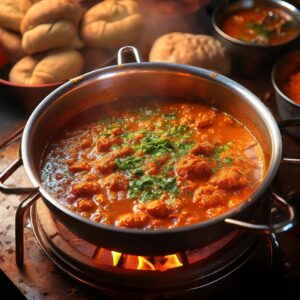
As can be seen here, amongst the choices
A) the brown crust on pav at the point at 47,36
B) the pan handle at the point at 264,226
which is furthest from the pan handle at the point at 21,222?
the brown crust on pav at the point at 47,36

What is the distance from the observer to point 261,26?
3.35 metres

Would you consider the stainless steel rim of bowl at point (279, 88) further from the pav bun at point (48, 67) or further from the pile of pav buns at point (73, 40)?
the pav bun at point (48, 67)

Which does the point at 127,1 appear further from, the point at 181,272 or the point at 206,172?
the point at 181,272

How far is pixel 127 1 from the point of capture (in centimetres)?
309

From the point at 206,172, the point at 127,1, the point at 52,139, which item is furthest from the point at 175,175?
the point at 127,1

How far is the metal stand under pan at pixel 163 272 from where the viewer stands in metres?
1.82

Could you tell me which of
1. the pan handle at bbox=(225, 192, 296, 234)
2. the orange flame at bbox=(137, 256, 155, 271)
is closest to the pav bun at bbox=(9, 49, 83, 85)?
the orange flame at bbox=(137, 256, 155, 271)

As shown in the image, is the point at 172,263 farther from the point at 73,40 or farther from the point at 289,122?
the point at 73,40

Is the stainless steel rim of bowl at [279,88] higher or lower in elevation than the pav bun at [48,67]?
lower

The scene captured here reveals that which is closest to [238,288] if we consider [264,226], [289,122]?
[264,226]

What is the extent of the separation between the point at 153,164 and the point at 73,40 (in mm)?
1333

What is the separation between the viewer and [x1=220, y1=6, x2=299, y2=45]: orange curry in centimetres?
326

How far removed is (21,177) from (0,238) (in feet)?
1.39

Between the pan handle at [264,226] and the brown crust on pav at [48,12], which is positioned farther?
the brown crust on pav at [48,12]
